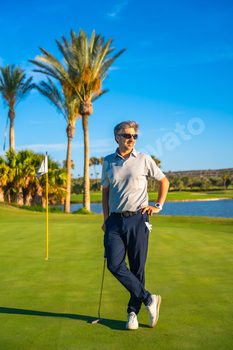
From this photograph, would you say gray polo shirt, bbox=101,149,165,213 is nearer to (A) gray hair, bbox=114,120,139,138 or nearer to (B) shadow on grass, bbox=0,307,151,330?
(A) gray hair, bbox=114,120,139,138

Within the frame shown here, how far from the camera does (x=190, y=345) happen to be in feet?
10.3

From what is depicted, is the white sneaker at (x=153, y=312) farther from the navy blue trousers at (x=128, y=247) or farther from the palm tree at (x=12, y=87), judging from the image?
the palm tree at (x=12, y=87)

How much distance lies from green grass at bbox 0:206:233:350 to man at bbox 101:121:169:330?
38 cm

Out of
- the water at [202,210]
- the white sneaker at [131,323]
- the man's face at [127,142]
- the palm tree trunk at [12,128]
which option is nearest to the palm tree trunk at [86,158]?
the water at [202,210]

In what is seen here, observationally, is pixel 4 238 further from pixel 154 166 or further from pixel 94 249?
pixel 154 166

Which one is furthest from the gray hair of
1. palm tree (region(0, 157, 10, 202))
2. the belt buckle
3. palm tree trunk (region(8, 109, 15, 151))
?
palm tree trunk (region(8, 109, 15, 151))

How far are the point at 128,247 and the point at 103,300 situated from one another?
3.98ft

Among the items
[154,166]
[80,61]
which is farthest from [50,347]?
[80,61]

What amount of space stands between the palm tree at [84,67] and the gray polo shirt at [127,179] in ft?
80.6

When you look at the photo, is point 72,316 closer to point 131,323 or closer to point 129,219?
point 131,323

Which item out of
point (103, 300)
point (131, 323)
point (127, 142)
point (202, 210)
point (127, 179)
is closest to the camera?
point (131, 323)

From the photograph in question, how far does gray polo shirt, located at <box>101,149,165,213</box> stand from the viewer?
149 inches

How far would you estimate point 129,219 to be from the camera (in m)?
3.75

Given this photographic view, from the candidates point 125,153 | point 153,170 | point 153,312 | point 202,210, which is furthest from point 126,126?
point 202,210
